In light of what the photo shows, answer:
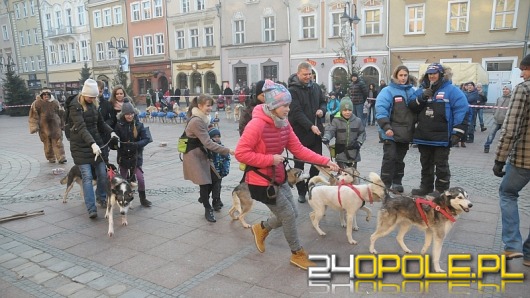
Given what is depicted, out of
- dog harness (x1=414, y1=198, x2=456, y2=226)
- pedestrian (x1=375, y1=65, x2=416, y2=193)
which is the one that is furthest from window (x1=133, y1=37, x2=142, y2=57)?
dog harness (x1=414, y1=198, x2=456, y2=226)

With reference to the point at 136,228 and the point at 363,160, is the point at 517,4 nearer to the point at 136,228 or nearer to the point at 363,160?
the point at 363,160

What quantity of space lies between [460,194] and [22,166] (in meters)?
10.7

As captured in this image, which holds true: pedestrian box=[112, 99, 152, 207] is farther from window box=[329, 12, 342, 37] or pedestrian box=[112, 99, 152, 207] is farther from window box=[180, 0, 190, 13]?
window box=[180, 0, 190, 13]

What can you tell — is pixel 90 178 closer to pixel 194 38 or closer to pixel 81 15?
pixel 194 38

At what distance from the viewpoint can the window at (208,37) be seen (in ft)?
115

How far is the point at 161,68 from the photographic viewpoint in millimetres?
38781

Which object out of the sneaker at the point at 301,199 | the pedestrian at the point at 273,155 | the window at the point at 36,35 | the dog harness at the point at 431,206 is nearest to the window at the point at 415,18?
the sneaker at the point at 301,199

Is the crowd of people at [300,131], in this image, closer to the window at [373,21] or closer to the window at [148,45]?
the window at [373,21]

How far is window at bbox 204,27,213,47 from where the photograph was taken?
35.2m

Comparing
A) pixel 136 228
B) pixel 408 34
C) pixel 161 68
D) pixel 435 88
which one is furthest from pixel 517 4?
pixel 161 68

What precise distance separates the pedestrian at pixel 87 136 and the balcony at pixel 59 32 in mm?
45752

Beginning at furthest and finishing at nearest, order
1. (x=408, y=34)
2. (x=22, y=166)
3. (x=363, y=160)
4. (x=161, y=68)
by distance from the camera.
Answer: (x=161, y=68) < (x=408, y=34) < (x=22, y=166) < (x=363, y=160)

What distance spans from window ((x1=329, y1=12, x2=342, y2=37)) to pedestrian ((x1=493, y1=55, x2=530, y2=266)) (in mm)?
25359

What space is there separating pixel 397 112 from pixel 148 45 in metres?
37.3
